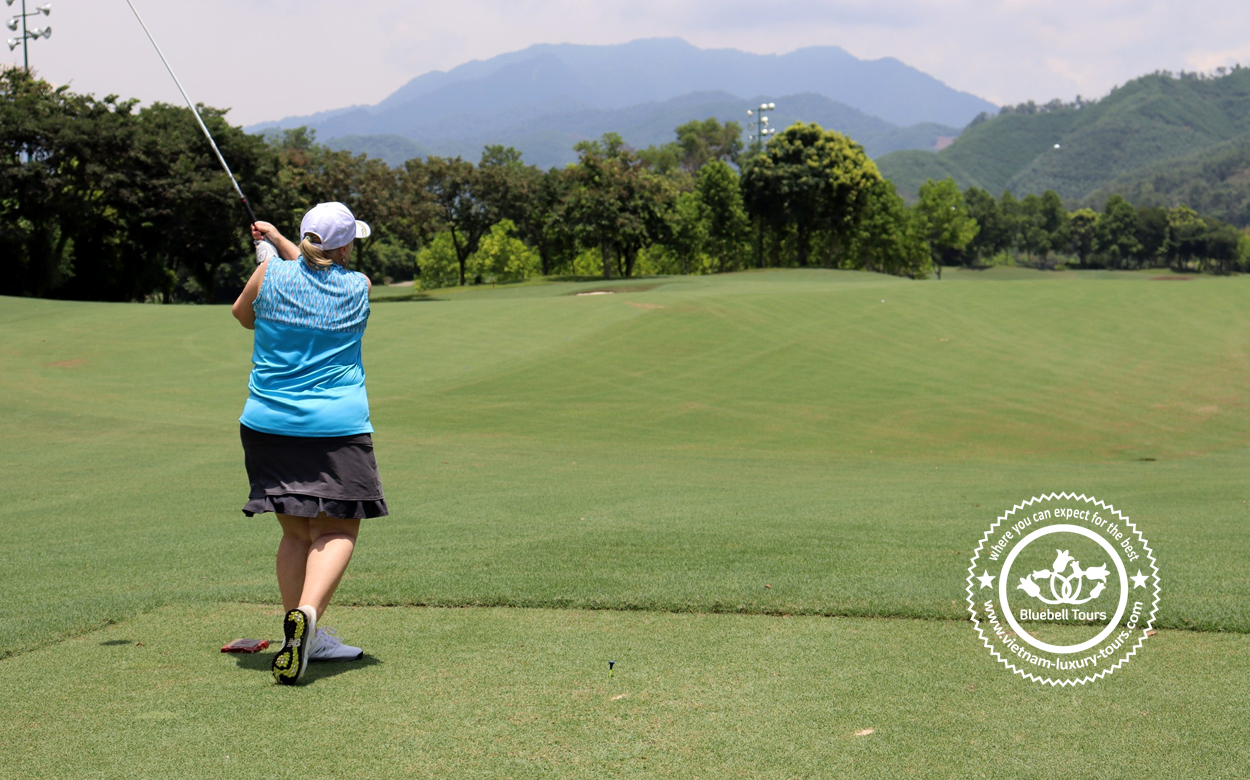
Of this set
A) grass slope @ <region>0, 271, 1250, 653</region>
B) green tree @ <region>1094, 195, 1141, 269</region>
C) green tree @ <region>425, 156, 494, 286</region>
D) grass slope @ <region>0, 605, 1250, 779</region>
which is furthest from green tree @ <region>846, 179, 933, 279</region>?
grass slope @ <region>0, 605, 1250, 779</region>

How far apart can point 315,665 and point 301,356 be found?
172cm

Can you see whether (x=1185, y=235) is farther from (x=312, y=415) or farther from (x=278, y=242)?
(x=312, y=415)

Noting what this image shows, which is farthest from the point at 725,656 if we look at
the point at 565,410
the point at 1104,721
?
the point at 565,410

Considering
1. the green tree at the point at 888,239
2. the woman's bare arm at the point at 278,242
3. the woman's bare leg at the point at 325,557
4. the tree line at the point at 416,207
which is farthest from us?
the green tree at the point at 888,239

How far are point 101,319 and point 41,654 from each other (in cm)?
3279

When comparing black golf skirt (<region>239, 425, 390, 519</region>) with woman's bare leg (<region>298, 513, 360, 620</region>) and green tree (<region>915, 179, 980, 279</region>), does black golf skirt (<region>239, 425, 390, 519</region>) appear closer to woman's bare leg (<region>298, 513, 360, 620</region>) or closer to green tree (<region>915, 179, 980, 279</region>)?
woman's bare leg (<region>298, 513, 360, 620</region>)

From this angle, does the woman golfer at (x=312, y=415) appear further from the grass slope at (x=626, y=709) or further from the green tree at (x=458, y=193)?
the green tree at (x=458, y=193)

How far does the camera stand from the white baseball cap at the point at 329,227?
5.18 metres

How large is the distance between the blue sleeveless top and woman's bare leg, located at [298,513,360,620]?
555 millimetres

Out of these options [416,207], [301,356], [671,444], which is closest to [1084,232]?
[416,207]

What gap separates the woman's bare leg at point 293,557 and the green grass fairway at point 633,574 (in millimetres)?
547

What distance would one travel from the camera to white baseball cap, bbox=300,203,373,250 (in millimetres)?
5184

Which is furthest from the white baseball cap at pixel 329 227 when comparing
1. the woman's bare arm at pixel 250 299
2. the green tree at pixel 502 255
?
the green tree at pixel 502 255

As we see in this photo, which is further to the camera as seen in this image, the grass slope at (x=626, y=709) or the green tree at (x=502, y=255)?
the green tree at (x=502, y=255)
